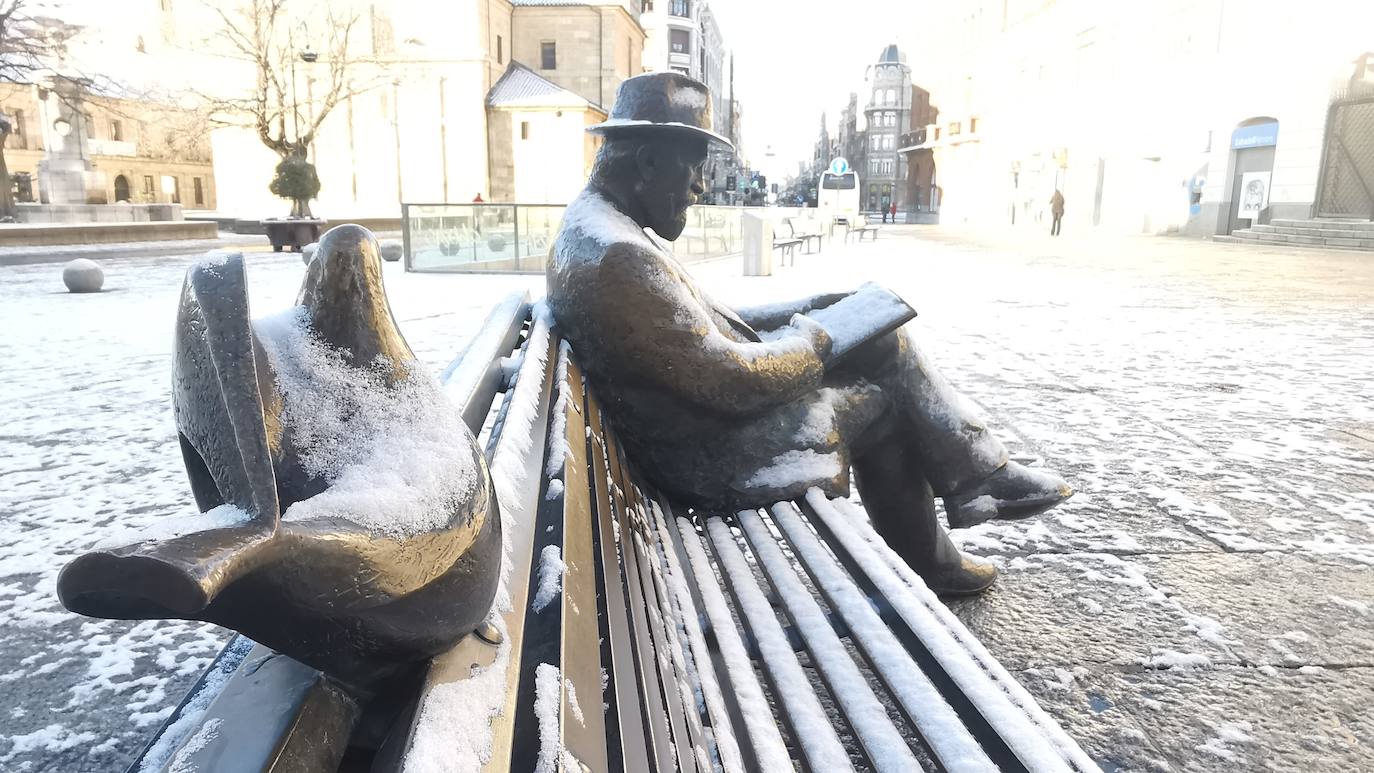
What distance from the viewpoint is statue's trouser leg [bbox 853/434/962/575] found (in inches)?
108

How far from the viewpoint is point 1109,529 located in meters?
3.62

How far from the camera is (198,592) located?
547 millimetres

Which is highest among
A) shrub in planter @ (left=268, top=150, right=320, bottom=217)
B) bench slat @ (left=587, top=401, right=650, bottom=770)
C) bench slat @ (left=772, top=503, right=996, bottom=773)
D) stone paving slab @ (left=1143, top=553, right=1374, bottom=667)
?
shrub in planter @ (left=268, top=150, right=320, bottom=217)

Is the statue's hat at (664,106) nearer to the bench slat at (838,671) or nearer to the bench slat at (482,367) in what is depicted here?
the bench slat at (482,367)

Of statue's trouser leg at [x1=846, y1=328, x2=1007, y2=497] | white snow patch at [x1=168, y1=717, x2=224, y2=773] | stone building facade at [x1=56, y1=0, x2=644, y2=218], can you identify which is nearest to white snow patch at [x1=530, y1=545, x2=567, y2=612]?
white snow patch at [x1=168, y1=717, x2=224, y2=773]

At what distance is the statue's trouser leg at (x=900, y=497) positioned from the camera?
8.97 feet

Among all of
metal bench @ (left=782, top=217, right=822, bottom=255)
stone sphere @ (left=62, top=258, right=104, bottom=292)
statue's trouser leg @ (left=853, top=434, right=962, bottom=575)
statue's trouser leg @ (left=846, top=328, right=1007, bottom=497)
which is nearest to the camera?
statue's trouser leg @ (left=846, top=328, right=1007, bottom=497)

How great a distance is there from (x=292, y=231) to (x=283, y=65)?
37.9 ft

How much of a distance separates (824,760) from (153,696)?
1.84 metres

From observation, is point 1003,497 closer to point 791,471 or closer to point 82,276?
point 791,471

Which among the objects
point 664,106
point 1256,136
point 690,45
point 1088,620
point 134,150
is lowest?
point 1088,620

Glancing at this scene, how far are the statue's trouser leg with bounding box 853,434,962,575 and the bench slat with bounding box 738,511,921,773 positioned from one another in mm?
624

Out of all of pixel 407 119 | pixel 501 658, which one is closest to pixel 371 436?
pixel 501 658

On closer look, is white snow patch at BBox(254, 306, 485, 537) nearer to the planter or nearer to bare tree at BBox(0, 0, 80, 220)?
the planter
